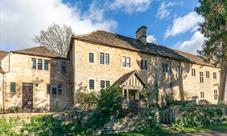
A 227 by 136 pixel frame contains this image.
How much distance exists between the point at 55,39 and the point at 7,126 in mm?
29730

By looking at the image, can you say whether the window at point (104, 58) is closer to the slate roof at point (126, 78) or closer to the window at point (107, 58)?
the window at point (107, 58)

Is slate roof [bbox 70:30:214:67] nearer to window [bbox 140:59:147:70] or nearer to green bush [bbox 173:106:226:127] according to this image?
window [bbox 140:59:147:70]

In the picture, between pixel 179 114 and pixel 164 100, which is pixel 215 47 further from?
pixel 179 114

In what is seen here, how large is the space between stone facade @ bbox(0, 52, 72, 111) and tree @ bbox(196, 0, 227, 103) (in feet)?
56.7

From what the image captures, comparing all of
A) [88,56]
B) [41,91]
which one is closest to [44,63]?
[41,91]

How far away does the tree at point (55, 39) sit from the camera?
1657 inches

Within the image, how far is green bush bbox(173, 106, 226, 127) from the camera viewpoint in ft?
67.4

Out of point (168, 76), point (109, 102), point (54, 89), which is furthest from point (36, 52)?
point (168, 76)

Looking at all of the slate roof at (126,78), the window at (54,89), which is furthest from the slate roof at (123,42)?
the window at (54,89)

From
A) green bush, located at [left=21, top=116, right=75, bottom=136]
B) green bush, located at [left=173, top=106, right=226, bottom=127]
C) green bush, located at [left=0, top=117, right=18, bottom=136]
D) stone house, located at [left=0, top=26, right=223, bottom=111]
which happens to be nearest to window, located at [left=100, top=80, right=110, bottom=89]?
stone house, located at [left=0, top=26, right=223, bottom=111]

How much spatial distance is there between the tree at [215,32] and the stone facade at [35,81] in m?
17.3

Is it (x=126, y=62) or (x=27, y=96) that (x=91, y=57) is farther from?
(x=27, y=96)

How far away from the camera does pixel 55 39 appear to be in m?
42.9

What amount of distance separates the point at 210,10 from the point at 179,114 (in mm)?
13501
